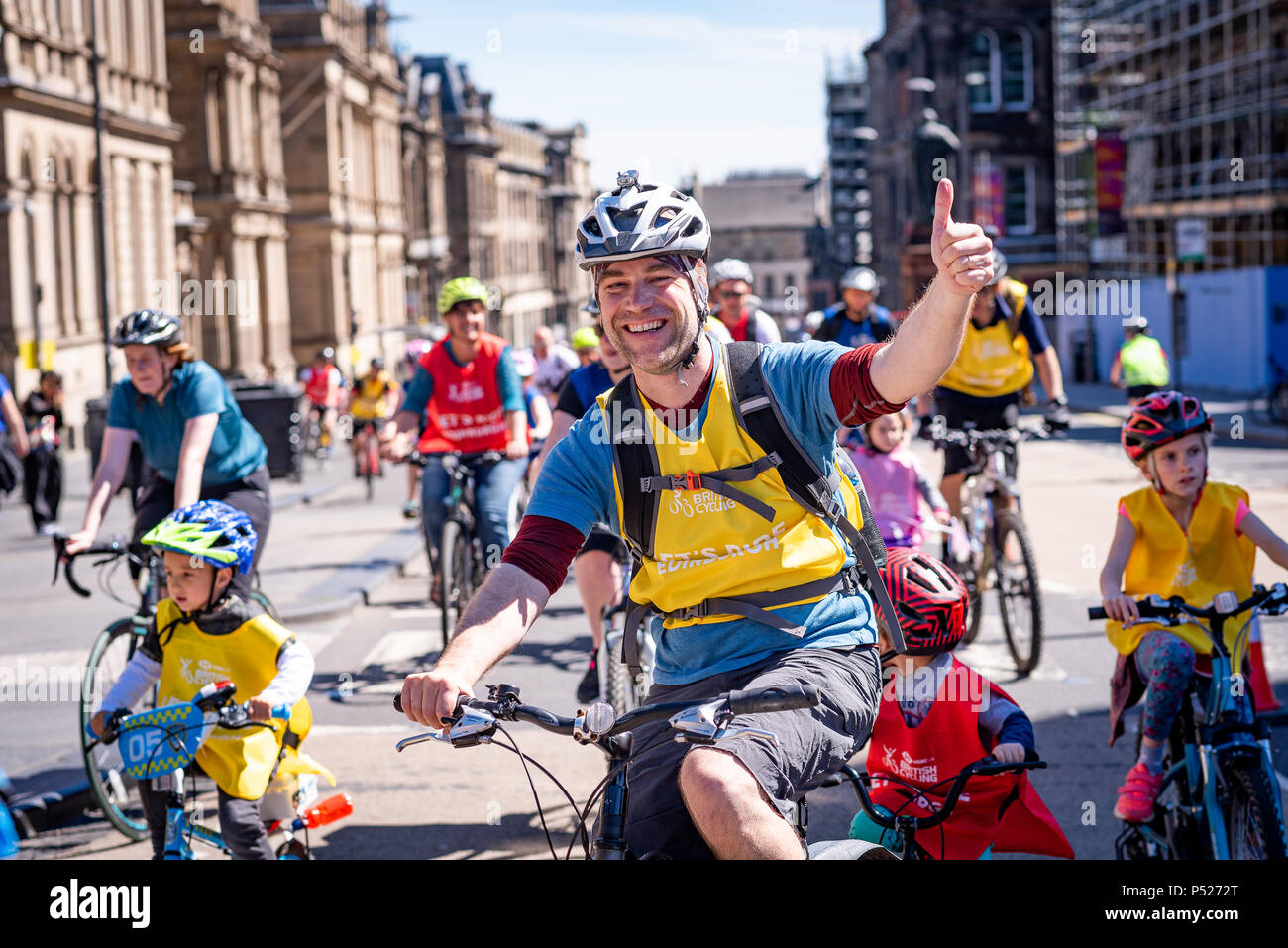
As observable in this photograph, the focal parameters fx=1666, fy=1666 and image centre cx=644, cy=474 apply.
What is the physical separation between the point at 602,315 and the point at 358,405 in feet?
70.6

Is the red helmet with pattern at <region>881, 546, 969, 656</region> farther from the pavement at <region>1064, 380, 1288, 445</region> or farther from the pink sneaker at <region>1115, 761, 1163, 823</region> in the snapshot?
the pavement at <region>1064, 380, 1288, 445</region>

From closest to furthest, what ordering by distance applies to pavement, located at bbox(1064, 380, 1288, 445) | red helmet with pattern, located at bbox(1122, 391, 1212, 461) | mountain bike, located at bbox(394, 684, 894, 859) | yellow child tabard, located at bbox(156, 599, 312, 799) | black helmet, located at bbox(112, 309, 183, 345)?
mountain bike, located at bbox(394, 684, 894, 859) < red helmet with pattern, located at bbox(1122, 391, 1212, 461) < yellow child tabard, located at bbox(156, 599, 312, 799) < black helmet, located at bbox(112, 309, 183, 345) < pavement, located at bbox(1064, 380, 1288, 445)

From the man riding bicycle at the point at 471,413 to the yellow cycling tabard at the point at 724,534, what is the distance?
6.07 m

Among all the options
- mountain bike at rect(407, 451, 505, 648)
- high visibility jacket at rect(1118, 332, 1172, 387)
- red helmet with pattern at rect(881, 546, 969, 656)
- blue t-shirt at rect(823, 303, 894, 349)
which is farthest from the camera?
high visibility jacket at rect(1118, 332, 1172, 387)

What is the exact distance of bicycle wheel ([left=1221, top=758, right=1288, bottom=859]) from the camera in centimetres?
436

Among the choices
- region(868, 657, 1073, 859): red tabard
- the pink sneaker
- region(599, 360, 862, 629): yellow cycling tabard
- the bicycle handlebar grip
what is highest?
region(599, 360, 862, 629): yellow cycling tabard

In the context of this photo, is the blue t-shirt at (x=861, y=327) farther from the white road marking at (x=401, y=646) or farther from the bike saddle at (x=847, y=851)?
the bike saddle at (x=847, y=851)

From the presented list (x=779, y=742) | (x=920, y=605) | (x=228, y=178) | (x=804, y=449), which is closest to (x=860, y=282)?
(x=920, y=605)

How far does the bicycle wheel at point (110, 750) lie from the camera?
6.49m

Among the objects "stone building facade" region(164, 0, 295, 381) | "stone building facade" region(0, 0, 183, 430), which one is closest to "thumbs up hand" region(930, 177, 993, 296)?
"stone building facade" region(0, 0, 183, 430)

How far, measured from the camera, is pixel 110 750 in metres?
6.93

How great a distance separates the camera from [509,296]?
4626 inches
